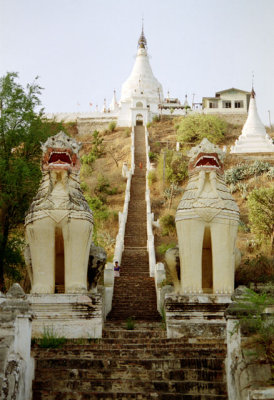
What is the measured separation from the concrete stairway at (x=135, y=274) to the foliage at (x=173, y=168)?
1.68 meters

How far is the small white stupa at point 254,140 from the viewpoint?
5688 cm

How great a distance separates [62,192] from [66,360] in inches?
166

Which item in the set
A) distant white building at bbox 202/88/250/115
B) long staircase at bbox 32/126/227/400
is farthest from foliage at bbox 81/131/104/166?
long staircase at bbox 32/126/227/400

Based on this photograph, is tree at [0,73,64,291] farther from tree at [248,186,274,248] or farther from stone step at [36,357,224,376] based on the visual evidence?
tree at [248,186,274,248]

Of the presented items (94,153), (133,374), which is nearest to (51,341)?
(133,374)

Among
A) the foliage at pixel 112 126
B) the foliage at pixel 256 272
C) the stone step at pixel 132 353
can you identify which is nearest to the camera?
the stone step at pixel 132 353

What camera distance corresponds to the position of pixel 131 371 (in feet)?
32.1

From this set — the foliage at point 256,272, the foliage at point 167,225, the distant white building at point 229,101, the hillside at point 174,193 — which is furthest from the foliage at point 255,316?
the distant white building at point 229,101

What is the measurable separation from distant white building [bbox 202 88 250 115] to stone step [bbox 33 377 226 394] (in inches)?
2587

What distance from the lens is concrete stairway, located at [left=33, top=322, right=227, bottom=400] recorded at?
364 inches

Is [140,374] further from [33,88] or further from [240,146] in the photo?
[240,146]

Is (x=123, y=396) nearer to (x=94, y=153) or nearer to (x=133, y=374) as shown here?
(x=133, y=374)

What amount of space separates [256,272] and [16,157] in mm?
7261

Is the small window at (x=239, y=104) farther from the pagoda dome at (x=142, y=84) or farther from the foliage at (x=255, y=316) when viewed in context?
the foliage at (x=255, y=316)
